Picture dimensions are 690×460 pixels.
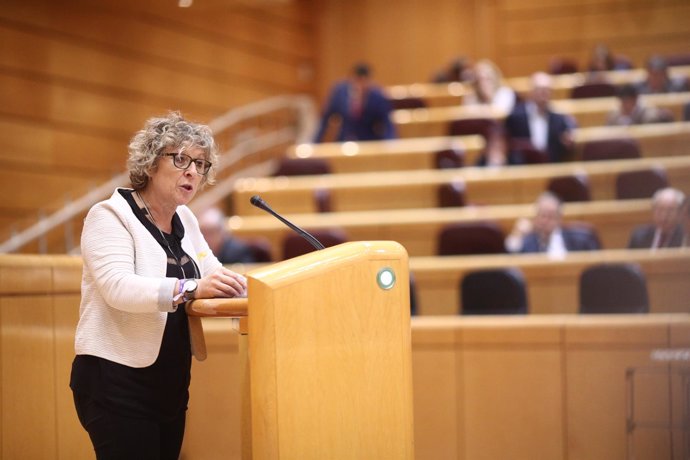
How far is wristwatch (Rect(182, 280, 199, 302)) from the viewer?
1664 mm

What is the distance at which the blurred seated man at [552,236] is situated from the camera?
4.59m

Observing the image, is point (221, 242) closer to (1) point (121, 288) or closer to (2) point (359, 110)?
(2) point (359, 110)

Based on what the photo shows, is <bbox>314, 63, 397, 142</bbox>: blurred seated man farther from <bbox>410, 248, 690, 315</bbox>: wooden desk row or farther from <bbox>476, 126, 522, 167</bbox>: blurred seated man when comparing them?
<bbox>410, 248, 690, 315</bbox>: wooden desk row

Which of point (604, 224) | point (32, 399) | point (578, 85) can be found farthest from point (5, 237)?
point (578, 85)

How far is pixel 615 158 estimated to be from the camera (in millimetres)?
5660

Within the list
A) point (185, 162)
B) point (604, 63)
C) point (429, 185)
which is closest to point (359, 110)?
point (429, 185)

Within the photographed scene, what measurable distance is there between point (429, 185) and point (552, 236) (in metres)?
1.21

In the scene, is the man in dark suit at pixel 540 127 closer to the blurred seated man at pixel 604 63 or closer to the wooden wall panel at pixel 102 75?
the blurred seated man at pixel 604 63

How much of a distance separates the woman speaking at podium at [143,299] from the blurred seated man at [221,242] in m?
2.65

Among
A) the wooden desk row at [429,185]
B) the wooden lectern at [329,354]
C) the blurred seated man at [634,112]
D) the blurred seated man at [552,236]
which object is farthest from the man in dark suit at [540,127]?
the wooden lectern at [329,354]

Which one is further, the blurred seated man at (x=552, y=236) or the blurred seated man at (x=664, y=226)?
the blurred seated man at (x=552, y=236)

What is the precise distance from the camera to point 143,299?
5.31 feet

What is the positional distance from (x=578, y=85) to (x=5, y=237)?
13.8ft

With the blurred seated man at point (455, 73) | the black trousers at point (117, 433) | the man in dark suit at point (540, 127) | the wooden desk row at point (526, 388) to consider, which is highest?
the blurred seated man at point (455, 73)
